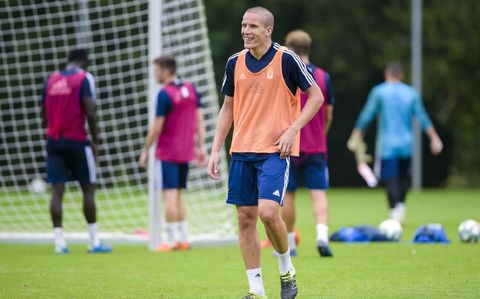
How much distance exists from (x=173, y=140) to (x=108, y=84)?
14.2 feet

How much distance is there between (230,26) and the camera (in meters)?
33.6

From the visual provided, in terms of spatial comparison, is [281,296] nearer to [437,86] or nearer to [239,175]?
[239,175]

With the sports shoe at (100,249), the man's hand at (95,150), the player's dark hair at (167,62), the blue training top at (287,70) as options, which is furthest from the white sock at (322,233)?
the blue training top at (287,70)

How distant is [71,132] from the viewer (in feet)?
36.1

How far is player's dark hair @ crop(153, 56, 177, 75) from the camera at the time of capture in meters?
11.0

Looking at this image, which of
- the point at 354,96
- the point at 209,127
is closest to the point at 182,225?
the point at 209,127

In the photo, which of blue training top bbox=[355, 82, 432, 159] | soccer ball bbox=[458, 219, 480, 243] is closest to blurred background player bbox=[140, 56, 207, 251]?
soccer ball bbox=[458, 219, 480, 243]

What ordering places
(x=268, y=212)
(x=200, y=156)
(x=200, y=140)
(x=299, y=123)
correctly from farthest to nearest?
(x=200, y=156) → (x=200, y=140) → (x=299, y=123) → (x=268, y=212)

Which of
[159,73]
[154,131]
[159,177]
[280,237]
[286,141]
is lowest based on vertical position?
[159,177]

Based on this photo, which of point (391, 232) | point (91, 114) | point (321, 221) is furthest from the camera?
point (391, 232)

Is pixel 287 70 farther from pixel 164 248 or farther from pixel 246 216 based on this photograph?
pixel 164 248

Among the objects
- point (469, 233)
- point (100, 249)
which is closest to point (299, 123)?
point (100, 249)

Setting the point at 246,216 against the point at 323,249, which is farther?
the point at 323,249

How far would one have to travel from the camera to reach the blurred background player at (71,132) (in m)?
11.0
